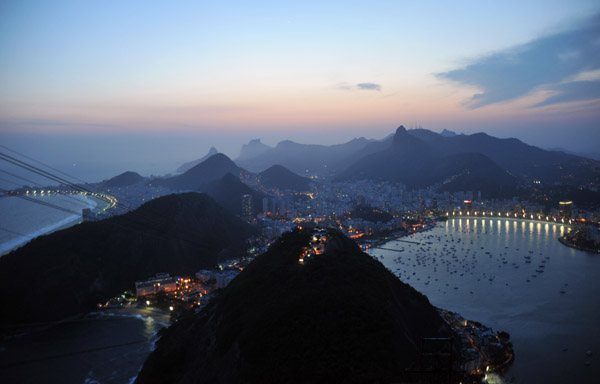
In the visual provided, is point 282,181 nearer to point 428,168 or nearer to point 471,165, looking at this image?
point 428,168

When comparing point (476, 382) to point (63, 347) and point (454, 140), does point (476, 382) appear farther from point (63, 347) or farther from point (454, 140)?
point (454, 140)

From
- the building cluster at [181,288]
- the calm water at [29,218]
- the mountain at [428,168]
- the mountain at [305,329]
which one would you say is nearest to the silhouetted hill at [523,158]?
the mountain at [428,168]

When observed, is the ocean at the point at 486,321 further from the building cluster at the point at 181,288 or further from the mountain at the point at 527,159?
the mountain at the point at 527,159

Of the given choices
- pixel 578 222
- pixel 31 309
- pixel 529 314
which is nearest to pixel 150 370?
pixel 31 309

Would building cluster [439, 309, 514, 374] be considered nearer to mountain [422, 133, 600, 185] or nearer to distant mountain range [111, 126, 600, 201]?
distant mountain range [111, 126, 600, 201]

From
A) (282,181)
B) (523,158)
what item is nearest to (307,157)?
(282,181)
